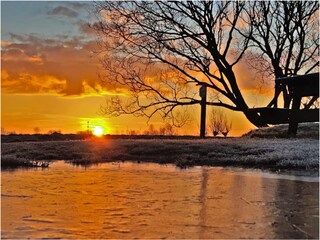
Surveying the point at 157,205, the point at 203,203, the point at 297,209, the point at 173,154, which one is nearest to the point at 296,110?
the point at 297,209

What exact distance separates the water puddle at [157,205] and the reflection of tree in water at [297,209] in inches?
0.4

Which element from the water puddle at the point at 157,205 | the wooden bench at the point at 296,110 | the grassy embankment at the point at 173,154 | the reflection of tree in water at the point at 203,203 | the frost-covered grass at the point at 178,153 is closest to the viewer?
the water puddle at the point at 157,205

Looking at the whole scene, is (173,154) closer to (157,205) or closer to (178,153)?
(178,153)

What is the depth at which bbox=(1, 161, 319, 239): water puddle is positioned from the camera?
540 centimetres

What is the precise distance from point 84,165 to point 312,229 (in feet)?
24.2

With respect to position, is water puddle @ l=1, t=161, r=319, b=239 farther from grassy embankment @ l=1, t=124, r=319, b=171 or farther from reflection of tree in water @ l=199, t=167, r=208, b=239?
grassy embankment @ l=1, t=124, r=319, b=171

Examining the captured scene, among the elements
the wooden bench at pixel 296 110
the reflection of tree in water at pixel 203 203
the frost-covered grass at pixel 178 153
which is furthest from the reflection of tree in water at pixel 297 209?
the frost-covered grass at pixel 178 153

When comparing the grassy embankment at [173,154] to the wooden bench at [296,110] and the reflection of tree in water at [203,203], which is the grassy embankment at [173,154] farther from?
the wooden bench at [296,110]

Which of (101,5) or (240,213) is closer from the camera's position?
(240,213)

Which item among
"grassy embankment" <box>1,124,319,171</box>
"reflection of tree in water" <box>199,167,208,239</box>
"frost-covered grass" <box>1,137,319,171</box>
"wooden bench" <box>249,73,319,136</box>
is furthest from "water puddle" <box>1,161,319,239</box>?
"frost-covered grass" <box>1,137,319,171</box>

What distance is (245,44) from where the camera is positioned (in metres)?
22.3

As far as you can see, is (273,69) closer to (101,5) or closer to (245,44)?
(245,44)

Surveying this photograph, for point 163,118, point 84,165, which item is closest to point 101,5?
point 163,118

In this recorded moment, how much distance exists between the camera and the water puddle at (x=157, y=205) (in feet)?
17.7
